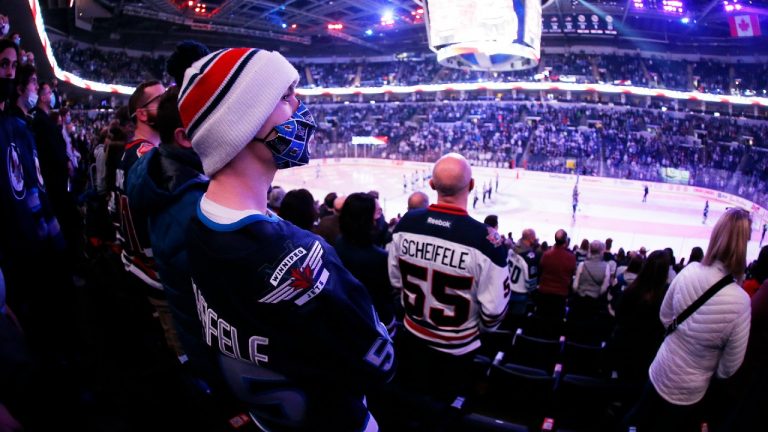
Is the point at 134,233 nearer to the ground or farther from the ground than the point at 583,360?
farther from the ground

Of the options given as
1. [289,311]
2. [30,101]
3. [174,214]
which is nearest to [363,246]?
[174,214]

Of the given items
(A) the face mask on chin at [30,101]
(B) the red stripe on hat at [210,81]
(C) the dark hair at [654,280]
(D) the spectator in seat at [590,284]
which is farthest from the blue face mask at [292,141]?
(D) the spectator in seat at [590,284]

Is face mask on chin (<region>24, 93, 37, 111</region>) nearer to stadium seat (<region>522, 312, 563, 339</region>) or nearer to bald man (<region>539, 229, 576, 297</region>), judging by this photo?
stadium seat (<region>522, 312, 563, 339</region>)

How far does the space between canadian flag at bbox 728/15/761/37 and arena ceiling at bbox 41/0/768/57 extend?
1.28 metres

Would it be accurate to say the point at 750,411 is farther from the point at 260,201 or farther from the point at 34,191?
the point at 34,191

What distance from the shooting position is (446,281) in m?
2.90

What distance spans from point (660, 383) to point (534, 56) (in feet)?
48.0

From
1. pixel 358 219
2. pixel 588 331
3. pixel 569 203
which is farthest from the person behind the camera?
pixel 569 203

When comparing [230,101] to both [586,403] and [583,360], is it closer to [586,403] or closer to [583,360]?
[586,403]

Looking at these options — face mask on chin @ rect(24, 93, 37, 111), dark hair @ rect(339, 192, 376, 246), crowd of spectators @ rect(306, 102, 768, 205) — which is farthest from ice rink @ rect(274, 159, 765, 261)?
face mask on chin @ rect(24, 93, 37, 111)

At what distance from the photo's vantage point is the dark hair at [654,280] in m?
3.60

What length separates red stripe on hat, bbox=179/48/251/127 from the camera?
1.30 metres

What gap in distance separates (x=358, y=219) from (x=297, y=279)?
77.1 inches

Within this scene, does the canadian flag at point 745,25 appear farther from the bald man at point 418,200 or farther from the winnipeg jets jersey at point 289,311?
the winnipeg jets jersey at point 289,311
